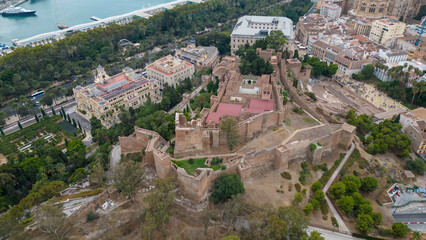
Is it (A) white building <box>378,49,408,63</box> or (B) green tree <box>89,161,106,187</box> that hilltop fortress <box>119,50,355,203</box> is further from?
(A) white building <box>378,49,408,63</box>

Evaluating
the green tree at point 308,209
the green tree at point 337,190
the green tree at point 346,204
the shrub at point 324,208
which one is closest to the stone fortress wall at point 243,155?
the green tree at point 337,190

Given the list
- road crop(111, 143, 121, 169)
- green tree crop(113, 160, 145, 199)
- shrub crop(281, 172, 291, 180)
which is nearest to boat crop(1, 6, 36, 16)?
→ road crop(111, 143, 121, 169)

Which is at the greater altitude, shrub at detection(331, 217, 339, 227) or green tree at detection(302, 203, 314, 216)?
green tree at detection(302, 203, 314, 216)

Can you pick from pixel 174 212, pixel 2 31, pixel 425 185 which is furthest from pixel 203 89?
pixel 2 31

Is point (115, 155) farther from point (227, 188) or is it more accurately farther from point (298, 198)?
point (298, 198)

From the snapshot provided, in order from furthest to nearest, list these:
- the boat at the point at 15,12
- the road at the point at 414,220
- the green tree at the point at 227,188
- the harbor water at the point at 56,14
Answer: the boat at the point at 15,12 < the harbor water at the point at 56,14 < the road at the point at 414,220 < the green tree at the point at 227,188

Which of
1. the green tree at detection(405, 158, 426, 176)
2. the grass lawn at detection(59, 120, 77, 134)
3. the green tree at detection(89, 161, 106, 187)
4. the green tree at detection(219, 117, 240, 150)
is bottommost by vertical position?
the grass lawn at detection(59, 120, 77, 134)

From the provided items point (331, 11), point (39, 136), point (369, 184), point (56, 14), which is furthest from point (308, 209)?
point (56, 14)

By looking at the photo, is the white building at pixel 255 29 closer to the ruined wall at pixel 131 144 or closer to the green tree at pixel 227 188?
the ruined wall at pixel 131 144
